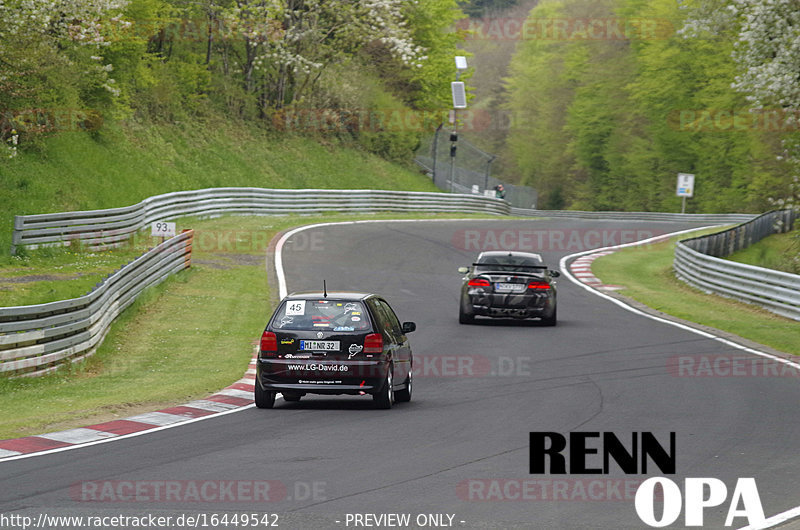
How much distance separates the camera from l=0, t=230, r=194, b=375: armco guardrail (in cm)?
1448

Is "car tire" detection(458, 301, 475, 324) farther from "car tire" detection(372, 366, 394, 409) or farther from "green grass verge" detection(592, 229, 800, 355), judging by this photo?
"car tire" detection(372, 366, 394, 409)

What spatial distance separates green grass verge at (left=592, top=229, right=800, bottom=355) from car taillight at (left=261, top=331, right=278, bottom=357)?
10.8 metres

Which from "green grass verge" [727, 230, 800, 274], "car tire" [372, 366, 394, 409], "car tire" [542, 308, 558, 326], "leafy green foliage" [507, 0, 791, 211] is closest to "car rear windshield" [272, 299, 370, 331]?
"car tire" [372, 366, 394, 409]

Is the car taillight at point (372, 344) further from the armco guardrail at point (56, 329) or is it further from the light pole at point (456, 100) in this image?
the light pole at point (456, 100)

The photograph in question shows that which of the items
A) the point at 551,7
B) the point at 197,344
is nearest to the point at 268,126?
the point at 197,344

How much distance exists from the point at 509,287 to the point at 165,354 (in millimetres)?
7266

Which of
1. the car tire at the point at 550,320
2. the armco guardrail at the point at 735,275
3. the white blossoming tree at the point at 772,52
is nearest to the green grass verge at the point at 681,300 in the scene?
the armco guardrail at the point at 735,275

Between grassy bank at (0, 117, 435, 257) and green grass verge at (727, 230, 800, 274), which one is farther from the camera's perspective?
grassy bank at (0, 117, 435, 257)

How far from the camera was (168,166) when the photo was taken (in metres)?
46.8

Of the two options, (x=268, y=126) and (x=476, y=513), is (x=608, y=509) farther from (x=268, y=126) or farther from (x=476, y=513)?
(x=268, y=126)

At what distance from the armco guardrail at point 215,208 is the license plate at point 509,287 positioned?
11860mm

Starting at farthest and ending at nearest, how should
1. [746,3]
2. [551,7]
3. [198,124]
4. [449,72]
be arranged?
[551,7] → [449,72] → [198,124] → [746,3]

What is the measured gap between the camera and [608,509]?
8047 mm

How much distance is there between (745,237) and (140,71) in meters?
25.5
